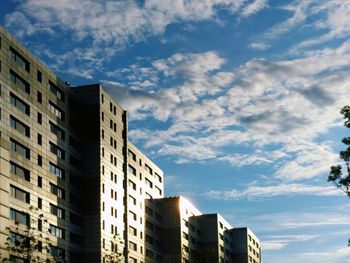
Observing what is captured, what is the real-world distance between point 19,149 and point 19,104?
19.5 ft

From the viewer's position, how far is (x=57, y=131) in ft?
320

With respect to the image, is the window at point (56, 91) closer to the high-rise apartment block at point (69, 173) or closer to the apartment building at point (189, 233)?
the high-rise apartment block at point (69, 173)

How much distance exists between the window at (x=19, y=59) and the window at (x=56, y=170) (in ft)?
47.2

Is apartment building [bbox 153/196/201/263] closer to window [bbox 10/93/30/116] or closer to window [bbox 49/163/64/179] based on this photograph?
window [bbox 49/163/64/179]

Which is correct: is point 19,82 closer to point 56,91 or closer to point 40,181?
point 56,91

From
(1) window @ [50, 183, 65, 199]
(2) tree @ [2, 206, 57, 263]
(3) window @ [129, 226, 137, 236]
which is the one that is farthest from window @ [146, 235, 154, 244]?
(2) tree @ [2, 206, 57, 263]

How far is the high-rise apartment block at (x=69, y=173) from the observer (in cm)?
8281

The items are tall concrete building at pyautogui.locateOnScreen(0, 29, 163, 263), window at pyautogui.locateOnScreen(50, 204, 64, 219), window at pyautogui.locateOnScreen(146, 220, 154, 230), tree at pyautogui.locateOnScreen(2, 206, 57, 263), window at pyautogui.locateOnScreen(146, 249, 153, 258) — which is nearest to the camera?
tree at pyautogui.locateOnScreen(2, 206, 57, 263)

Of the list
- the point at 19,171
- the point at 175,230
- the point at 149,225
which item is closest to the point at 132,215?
the point at 149,225

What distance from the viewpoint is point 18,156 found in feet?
275

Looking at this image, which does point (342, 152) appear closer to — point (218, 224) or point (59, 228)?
point (59, 228)

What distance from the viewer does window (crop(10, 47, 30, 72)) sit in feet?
280

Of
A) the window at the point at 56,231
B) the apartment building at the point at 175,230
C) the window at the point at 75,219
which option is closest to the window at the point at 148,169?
the apartment building at the point at 175,230

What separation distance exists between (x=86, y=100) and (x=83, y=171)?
1174cm
